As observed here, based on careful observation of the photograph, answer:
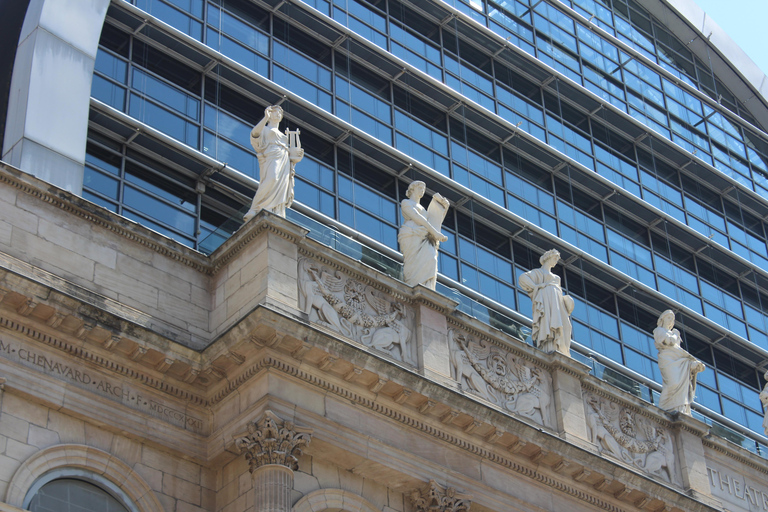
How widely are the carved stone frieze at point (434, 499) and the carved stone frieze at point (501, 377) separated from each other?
8.34ft

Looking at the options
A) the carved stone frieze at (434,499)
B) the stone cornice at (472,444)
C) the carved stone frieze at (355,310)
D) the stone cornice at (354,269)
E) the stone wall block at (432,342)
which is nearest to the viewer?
the stone cornice at (472,444)

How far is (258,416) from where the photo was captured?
25.9 metres

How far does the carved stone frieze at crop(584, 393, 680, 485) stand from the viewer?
104ft

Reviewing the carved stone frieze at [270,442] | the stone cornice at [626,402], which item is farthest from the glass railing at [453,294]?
the carved stone frieze at [270,442]

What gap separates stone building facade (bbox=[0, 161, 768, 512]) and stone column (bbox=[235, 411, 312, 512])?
0.10 feet

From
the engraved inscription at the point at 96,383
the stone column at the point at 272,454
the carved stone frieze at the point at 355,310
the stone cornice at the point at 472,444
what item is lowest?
the stone column at the point at 272,454

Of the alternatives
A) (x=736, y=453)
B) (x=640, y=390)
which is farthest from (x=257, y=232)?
(x=736, y=453)

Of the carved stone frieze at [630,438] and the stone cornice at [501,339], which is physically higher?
the stone cornice at [501,339]

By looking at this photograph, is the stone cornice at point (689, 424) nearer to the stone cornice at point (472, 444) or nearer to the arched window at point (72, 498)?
the stone cornice at point (472, 444)

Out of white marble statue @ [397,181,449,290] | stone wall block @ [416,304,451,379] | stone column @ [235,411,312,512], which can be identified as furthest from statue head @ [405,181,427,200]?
stone column @ [235,411,312,512]

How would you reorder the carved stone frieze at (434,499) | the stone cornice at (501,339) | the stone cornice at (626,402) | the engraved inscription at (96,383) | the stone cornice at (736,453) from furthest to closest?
the stone cornice at (736,453), the stone cornice at (626,402), the stone cornice at (501,339), the carved stone frieze at (434,499), the engraved inscription at (96,383)

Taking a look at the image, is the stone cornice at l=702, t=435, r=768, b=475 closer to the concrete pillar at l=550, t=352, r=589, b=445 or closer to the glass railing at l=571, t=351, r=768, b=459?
the glass railing at l=571, t=351, r=768, b=459


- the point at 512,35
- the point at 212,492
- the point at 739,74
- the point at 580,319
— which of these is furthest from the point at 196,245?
the point at 739,74

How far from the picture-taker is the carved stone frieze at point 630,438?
104 ft
